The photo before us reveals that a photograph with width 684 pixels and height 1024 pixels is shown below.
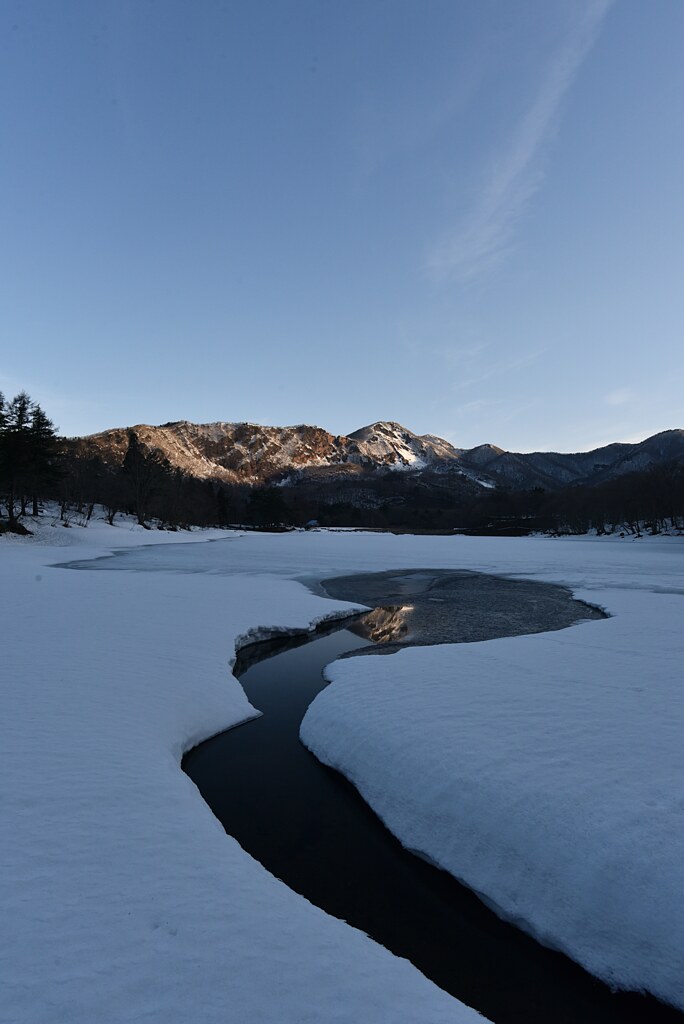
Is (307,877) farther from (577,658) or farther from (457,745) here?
(577,658)

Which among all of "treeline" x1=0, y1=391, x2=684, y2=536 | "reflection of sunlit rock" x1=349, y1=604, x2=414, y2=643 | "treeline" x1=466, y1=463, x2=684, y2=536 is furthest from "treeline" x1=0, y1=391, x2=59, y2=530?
"treeline" x1=466, y1=463, x2=684, y2=536

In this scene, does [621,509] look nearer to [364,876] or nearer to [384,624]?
[384,624]

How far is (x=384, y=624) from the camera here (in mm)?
17391

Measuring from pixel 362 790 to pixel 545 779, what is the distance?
2.63 meters

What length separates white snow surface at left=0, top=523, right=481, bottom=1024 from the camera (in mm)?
3047

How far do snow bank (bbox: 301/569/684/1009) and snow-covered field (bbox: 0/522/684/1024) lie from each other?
0.02 m

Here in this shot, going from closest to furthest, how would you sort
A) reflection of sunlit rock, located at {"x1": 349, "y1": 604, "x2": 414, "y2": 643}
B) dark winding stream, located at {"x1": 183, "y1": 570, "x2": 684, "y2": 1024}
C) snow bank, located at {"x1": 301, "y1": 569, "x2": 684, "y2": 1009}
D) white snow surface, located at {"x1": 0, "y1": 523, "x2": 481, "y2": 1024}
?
white snow surface, located at {"x1": 0, "y1": 523, "x2": 481, "y2": 1024}
dark winding stream, located at {"x1": 183, "y1": 570, "x2": 684, "y2": 1024}
snow bank, located at {"x1": 301, "y1": 569, "x2": 684, "y2": 1009}
reflection of sunlit rock, located at {"x1": 349, "y1": 604, "x2": 414, "y2": 643}

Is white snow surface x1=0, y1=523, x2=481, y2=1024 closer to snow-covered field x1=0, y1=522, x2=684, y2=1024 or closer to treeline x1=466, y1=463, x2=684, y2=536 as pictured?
snow-covered field x1=0, y1=522, x2=684, y2=1024

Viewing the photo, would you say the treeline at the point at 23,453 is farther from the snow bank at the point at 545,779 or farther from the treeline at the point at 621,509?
the treeline at the point at 621,509

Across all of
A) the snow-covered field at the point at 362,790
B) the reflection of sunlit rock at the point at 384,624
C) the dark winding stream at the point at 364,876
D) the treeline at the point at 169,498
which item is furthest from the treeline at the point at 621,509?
the dark winding stream at the point at 364,876

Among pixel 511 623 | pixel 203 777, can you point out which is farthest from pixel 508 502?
pixel 203 777

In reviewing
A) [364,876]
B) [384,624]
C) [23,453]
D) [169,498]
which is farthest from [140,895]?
[169,498]

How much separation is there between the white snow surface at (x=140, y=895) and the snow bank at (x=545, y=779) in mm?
1870

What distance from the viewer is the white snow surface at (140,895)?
10.00 ft
